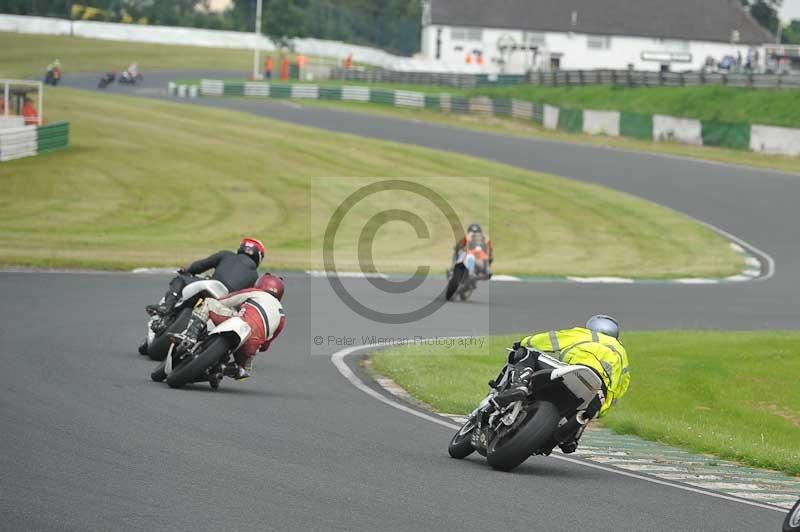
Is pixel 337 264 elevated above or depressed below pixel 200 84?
below

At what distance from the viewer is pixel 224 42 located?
360 ft

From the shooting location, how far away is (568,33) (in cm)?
9869

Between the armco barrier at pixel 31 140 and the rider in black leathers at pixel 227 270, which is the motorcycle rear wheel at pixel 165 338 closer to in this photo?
the rider in black leathers at pixel 227 270

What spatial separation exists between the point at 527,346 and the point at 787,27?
129862mm

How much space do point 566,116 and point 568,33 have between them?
42.6m

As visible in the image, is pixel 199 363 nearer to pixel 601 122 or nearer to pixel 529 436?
pixel 529 436

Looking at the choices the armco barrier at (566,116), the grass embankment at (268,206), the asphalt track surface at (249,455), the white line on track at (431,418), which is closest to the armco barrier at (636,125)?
the armco barrier at (566,116)

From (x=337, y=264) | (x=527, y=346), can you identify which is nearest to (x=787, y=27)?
(x=337, y=264)

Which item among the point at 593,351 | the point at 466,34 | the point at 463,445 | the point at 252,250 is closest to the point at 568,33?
the point at 466,34

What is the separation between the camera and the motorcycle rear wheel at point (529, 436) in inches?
328

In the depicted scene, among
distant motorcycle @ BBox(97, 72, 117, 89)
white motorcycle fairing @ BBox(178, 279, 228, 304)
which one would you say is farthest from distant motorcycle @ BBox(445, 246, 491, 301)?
distant motorcycle @ BBox(97, 72, 117, 89)

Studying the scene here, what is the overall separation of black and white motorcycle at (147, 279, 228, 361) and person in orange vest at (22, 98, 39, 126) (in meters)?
29.5

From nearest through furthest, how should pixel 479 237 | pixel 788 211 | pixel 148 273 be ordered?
pixel 479 237 → pixel 148 273 → pixel 788 211

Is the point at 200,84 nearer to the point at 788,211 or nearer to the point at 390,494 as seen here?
the point at 788,211
